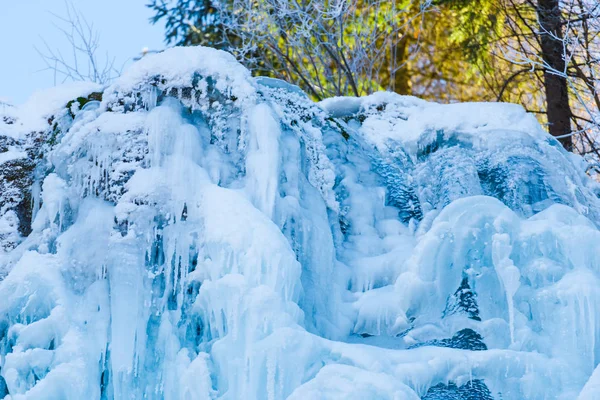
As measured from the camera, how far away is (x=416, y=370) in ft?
12.6

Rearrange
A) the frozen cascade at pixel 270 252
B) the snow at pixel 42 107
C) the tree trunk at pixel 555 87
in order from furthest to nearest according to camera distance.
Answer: the tree trunk at pixel 555 87 < the snow at pixel 42 107 < the frozen cascade at pixel 270 252

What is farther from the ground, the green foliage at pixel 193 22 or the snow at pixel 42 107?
the green foliage at pixel 193 22

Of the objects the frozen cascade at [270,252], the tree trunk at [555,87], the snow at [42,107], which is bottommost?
the frozen cascade at [270,252]

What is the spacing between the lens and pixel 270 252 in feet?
13.1

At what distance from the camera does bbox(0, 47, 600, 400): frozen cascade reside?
12.8 feet

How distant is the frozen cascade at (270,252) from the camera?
3.90m

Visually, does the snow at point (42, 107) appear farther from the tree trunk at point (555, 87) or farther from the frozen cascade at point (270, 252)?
the tree trunk at point (555, 87)

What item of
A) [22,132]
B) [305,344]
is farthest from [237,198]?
[22,132]

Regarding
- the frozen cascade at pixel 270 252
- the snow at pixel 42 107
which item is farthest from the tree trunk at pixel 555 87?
the snow at pixel 42 107

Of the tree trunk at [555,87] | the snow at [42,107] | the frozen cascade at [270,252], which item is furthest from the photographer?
the tree trunk at [555,87]

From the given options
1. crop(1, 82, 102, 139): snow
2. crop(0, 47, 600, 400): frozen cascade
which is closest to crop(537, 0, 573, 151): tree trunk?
crop(0, 47, 600, 400): frozen cascade

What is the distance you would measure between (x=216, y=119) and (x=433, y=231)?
4.47 feet

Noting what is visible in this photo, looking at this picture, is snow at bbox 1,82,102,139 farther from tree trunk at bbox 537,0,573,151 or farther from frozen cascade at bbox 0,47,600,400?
tree trunk at bbox 537,0,573,151

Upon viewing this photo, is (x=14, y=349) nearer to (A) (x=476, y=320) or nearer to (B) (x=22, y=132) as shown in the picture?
(B) (x=22, y=132)
